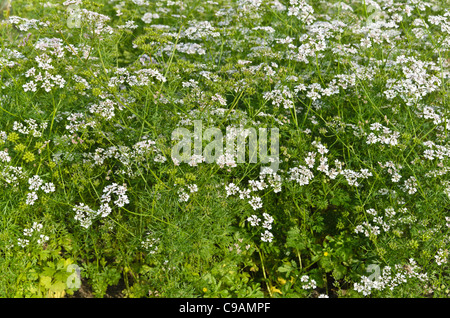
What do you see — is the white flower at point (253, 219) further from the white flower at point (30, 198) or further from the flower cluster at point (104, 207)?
the white flower at point (30, 198)

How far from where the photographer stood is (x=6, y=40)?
19.6 feet

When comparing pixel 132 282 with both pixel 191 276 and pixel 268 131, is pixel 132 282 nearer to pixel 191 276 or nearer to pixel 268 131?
pixel 191 276

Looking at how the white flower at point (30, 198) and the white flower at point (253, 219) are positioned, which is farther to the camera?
the white flower at point (253, 219)

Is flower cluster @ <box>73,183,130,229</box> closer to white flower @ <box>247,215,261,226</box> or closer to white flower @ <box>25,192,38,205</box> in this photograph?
white flower @ <box>25,192,38,205</box>

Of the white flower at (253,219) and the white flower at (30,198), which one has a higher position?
the white flower at (30,198)

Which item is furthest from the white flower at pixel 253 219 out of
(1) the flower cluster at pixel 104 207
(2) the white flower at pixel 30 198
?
(2) the white flower at pixel 30 198

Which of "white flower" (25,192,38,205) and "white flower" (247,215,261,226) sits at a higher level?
"white flower" (25,192,38,205)

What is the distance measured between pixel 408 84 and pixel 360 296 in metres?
2.53

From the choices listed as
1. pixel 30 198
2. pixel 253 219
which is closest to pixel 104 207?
pixel 30 198

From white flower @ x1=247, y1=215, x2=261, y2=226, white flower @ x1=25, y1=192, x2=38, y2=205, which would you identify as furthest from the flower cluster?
white flower @ x1=247, y1=215, x2=261, y2=226

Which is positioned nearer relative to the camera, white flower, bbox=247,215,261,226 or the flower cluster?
the flower cluster

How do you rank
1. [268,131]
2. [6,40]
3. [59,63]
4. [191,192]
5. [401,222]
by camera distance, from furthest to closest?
[6,40], [268,131], [59,63], [401,222], [191,192]

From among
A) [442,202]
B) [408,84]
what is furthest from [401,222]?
[408,84]

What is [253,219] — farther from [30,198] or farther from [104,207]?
[30,198]
